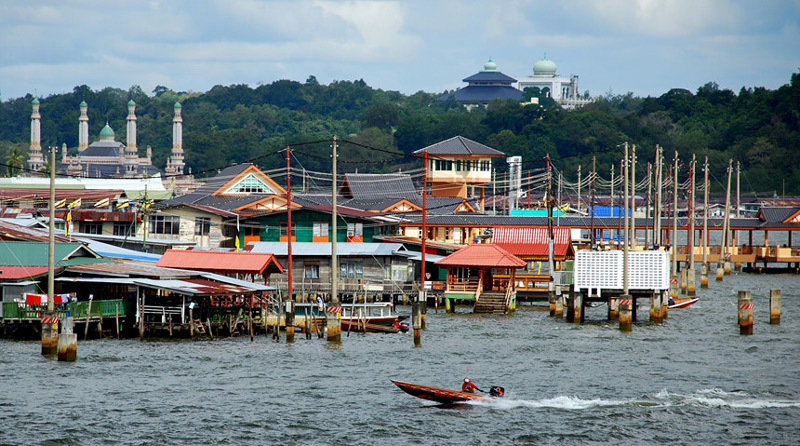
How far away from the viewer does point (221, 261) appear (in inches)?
2758

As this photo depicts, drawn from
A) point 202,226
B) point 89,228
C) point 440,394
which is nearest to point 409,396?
point 440,394

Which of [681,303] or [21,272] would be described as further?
[681,303]

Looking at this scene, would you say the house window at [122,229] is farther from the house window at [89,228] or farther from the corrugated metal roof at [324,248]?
the corrugated metal roof at [324,248]

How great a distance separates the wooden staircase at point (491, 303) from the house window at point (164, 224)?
2824 cm

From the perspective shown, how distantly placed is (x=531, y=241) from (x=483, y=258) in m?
11.9

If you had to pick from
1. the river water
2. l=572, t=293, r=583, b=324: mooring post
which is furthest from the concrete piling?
l=572, t=293, r=583, b=324: mooring post

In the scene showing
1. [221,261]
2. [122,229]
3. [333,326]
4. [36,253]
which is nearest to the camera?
[333,326]

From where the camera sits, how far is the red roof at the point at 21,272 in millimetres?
59375

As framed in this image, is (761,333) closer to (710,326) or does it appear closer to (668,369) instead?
(710,326)

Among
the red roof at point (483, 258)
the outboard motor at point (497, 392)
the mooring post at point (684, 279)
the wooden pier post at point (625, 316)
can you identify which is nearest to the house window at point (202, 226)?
the red roof at point (483, 258)

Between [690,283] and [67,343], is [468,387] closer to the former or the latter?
[67,343]

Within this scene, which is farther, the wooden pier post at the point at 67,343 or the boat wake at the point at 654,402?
the wooden pier post at the point at 67,343

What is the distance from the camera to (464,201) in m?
113

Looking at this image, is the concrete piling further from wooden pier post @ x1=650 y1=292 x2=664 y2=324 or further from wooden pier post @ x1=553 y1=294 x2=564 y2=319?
wooden pier post @ x1=650 y1=292 x2=664 y2=324
